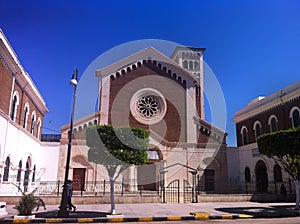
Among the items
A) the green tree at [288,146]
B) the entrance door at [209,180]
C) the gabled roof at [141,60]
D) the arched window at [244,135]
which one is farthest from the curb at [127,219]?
the arched window at [244,135]

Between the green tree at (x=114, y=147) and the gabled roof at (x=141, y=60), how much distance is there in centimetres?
1561

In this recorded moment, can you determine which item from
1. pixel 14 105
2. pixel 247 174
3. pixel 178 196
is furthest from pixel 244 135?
pixel 14 105

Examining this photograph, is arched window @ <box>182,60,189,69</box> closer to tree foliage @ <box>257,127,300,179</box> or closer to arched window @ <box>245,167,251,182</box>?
arched window @ <box>245,167,251,182</box>

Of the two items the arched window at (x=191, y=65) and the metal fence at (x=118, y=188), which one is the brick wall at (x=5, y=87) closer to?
the metal fence at (x=118, y=188)

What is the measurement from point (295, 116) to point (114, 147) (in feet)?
57.5

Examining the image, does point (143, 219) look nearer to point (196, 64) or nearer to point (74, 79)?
point (74, 79)

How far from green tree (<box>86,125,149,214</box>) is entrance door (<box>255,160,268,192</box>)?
1808cm

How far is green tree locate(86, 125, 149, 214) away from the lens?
1362 cm

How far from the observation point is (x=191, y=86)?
30312mm

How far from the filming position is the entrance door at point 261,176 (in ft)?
91.0

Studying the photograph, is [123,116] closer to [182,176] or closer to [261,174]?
[182,176]

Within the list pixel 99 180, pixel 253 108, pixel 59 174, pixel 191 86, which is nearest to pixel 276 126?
pixel 253 108

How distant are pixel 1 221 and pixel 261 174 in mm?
23978

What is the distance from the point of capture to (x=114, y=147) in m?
13.7
